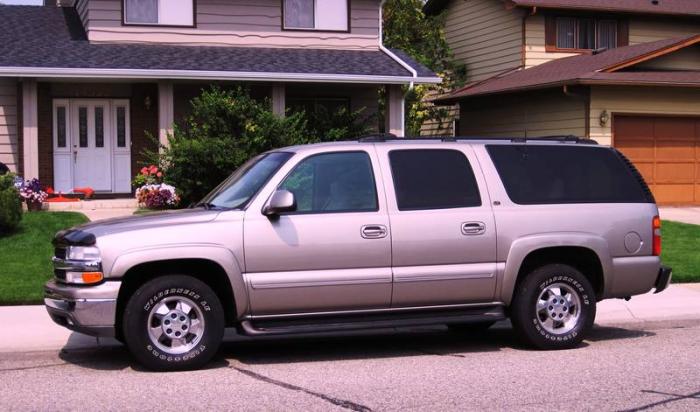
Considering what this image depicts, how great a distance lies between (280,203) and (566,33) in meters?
20.7

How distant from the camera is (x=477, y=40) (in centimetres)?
2920

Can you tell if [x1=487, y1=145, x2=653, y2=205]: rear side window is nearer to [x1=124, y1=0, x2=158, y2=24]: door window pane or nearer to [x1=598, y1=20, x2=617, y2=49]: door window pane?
[x1=124, y1=0, x2=158, y2=24]: door window pane

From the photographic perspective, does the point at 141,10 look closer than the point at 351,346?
No

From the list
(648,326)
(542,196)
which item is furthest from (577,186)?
(648,326)

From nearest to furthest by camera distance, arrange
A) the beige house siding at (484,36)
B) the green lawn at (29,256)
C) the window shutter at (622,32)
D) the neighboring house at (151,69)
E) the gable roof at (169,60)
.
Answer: the green lawn at (29,256)
the gable roof at (169,60)
the neighboring house at (151,69)
the beige house siding at (484,36)
the window shutter at (622,32)

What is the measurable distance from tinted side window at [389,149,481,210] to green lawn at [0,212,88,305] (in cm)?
490

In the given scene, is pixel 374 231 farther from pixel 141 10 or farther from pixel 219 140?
pixel 141 10

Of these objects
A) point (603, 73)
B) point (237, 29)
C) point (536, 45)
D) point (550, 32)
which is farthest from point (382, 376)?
point (550, 32)

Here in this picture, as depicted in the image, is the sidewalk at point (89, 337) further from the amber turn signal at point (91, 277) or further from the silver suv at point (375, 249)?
the amber turn signal at point (91, 277)

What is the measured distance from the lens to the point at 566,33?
26766 millimetres

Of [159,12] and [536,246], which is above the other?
[159,12]

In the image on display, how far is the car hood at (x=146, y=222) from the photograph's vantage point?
7.80m

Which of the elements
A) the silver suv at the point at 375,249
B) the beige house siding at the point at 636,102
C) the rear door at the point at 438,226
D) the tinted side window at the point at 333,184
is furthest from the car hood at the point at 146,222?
the beige house siding at the point at 636,102

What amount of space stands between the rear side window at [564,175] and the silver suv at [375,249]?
0.01 meters
